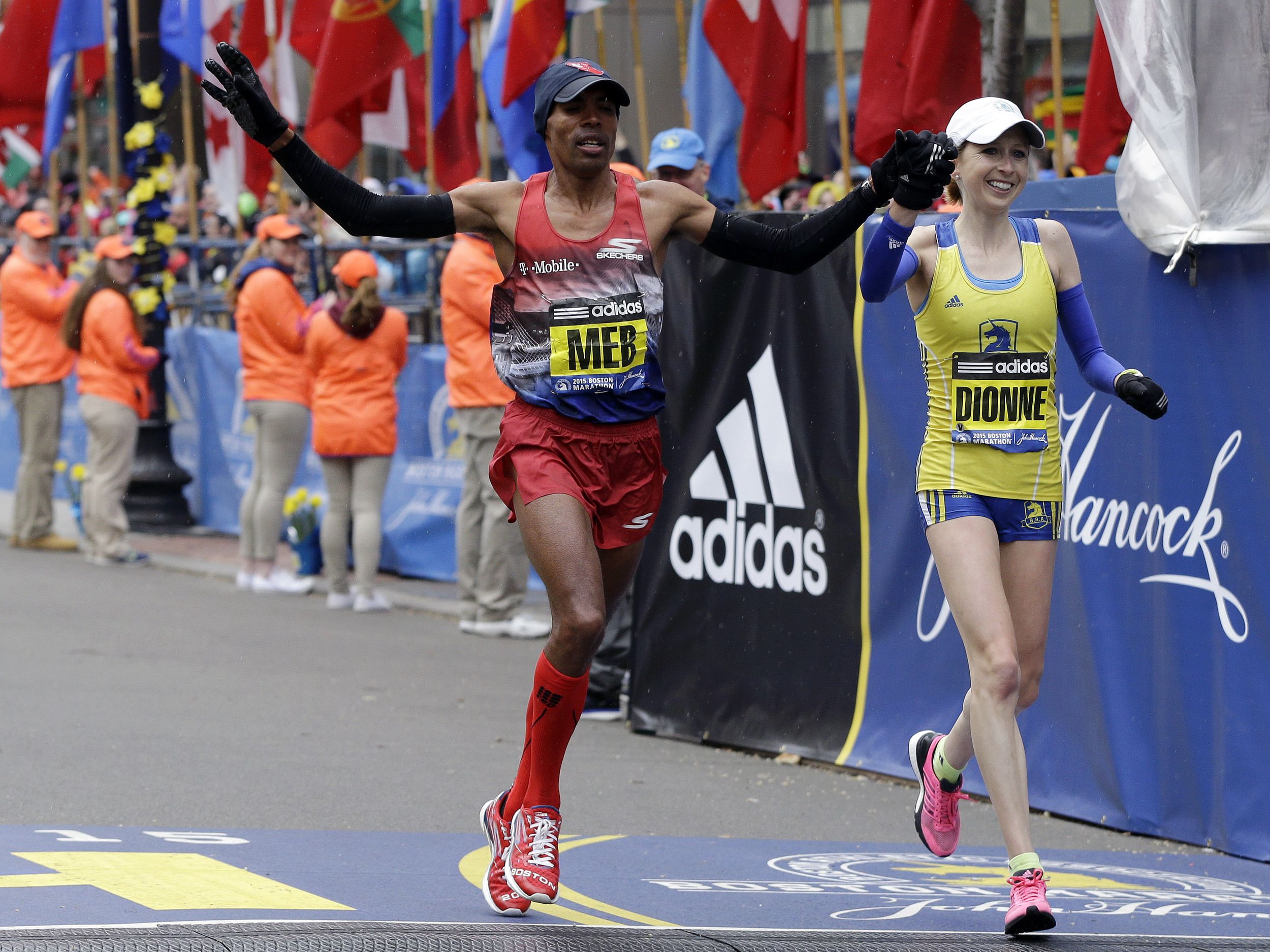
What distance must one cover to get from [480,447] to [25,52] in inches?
371

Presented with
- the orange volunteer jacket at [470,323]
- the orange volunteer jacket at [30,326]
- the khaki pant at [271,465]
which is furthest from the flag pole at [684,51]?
the orange volunteer jacket at [30,326]

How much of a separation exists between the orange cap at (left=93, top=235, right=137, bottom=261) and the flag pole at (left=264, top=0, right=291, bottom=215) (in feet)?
9.42

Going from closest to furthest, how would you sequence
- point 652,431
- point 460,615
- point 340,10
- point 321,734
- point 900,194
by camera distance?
point 900,194 → point 652,431 → point 321,734 → point 460,615 → point 340,10

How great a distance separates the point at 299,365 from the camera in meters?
12.2

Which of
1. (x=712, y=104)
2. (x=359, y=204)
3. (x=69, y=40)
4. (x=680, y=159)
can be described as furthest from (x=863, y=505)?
(x=69, y=40)

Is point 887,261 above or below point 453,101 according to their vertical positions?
below

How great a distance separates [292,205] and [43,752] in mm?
12583

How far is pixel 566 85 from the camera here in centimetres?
487

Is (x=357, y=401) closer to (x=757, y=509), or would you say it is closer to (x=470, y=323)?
(x=470, y=323)

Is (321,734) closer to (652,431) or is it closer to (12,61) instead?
(652,431)

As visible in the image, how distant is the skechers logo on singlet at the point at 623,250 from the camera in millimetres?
4969

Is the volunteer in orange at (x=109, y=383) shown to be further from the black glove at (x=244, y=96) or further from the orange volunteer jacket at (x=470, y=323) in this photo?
the black glove at (x=244, y=96)

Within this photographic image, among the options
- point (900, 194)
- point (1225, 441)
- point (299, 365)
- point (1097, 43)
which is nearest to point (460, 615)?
point (299, 365)

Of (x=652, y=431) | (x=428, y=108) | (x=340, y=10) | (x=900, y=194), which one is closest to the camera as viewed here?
(x=900, y=194)
